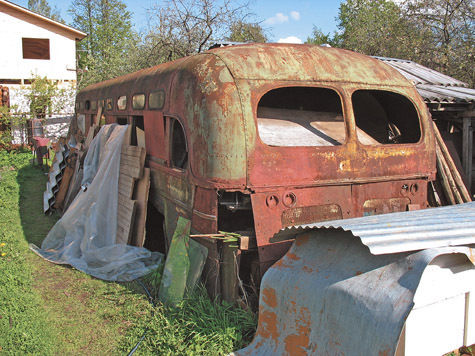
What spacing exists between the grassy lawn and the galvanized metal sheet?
1.24ft

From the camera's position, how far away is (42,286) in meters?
5.12

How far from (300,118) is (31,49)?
20.2 meters

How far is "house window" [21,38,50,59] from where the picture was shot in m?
21.1

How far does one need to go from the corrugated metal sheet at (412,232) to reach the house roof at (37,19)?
2153cm

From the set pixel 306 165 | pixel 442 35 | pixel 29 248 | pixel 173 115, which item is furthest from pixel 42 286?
pixel 442 35

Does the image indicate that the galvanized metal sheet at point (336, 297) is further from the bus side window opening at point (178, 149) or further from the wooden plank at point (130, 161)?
A: the wooden plank at point (130, 161)

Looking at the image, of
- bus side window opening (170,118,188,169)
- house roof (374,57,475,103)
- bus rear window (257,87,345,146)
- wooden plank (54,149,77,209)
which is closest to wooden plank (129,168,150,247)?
bus side window opening (170,118,188,169)

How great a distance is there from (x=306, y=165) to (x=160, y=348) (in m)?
2.11

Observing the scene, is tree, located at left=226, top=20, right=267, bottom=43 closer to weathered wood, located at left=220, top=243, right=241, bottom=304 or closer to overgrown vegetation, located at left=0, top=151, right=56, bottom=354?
overgrown vegetation, located at left=0, top=151, right=56, bottom=354

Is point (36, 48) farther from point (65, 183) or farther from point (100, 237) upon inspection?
point (100, 237)

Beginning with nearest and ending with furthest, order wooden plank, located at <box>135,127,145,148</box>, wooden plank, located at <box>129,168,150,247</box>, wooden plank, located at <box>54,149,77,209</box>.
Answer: wooden plank, located at <box>129,168,150,247</box>
wooden plank, located at <box>135,127,145,148</box>
wooden plank, located at <box>54,149,77,209</box>

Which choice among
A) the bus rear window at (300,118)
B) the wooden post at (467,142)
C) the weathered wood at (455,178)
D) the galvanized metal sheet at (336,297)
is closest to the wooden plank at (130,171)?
the bus rear window at (300,118)

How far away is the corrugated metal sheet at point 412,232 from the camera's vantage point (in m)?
2.68

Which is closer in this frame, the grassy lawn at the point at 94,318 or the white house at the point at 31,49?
the grassy lawn at the point at 94,318
